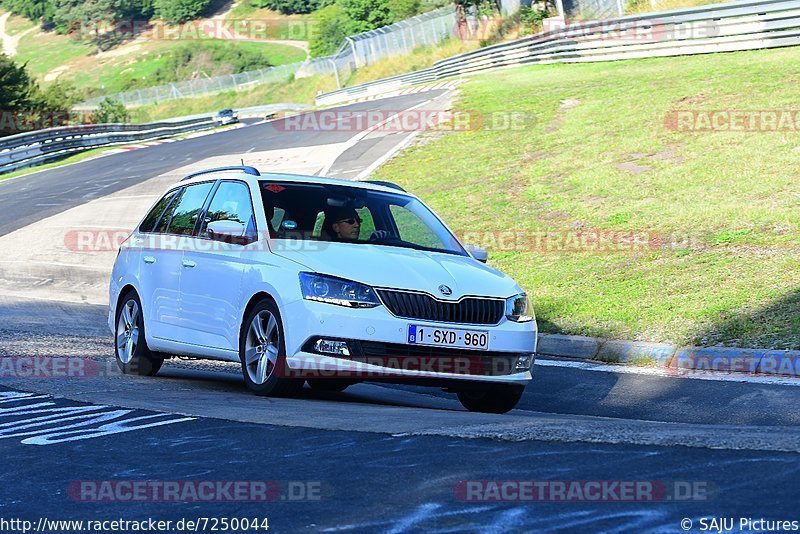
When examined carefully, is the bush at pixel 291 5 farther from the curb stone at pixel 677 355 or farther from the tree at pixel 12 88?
the curb stone at pixel 677 355

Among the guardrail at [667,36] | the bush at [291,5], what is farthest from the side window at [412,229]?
the bush at [291,5]

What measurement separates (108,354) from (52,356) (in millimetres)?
955

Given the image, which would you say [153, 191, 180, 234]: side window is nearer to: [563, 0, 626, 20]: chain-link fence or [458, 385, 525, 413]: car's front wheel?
[458, 385, 525, 413]: car's front wheel

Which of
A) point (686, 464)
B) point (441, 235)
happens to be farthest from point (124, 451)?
point (441, 235)

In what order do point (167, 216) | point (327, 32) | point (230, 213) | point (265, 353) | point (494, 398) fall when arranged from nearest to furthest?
point (265, 353), point (494, 398), point (230, 213), point (167, 216), point (327, 32)

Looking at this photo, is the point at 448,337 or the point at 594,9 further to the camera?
the point at 594,9

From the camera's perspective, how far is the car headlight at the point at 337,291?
837 cm

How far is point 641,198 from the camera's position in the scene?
1836 centimetres

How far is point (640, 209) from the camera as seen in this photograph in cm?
1762

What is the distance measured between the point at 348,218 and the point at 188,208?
5.89ft

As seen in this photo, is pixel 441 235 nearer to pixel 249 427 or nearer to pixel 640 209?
pixel 249 427

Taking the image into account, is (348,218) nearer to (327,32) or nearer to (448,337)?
(448,337)

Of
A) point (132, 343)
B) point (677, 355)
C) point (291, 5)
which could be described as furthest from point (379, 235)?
point (291, 5)

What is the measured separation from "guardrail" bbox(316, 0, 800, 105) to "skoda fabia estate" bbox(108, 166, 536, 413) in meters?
21.5
